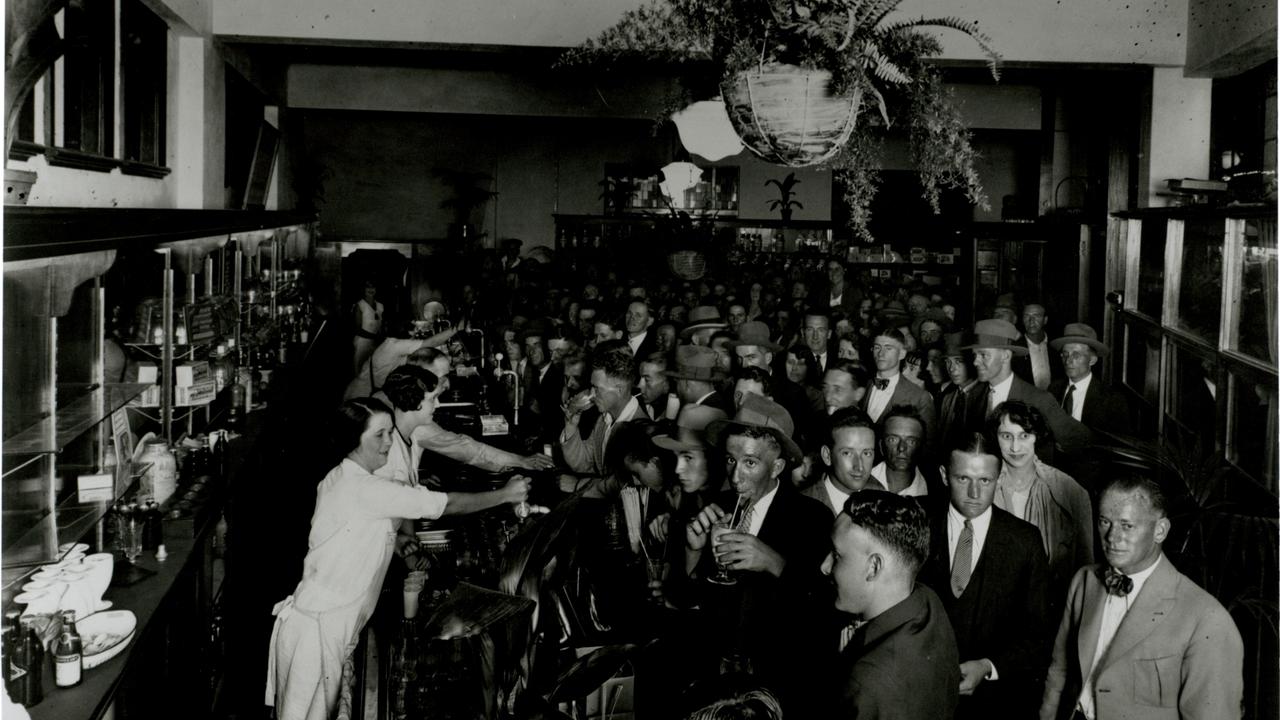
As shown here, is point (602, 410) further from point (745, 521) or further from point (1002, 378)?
point (1002, 378)

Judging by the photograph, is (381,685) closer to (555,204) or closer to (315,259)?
(315,259)

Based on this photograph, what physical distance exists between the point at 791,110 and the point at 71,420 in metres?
2.80

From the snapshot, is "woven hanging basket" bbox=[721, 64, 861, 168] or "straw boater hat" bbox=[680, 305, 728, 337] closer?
"woven hanging basket" bbox=[721, 64, 861, 168]

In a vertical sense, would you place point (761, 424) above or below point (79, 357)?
below

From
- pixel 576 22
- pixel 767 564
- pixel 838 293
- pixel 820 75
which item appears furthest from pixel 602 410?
pixel 838 293

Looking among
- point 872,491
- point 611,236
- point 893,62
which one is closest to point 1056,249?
point 611,236

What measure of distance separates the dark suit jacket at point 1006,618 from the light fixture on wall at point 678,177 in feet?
43.7

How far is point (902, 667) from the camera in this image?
2385 millimetres

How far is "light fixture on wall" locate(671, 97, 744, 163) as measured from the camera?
11.8m

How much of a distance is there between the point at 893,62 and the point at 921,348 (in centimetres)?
435

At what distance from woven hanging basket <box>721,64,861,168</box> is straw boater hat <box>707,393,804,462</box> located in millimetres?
978

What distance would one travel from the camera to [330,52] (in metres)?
12.1

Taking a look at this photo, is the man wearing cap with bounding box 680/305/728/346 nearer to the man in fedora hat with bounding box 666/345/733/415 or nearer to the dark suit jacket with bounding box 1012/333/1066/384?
the man in fedora hat with bounding box 666/345/733/415

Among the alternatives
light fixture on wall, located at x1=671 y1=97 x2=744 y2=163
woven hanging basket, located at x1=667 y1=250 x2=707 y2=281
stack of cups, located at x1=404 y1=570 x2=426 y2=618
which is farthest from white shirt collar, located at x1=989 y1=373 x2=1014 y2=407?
light fixture on wall, located at x1=671 y1=97 x2=744 y2=163
